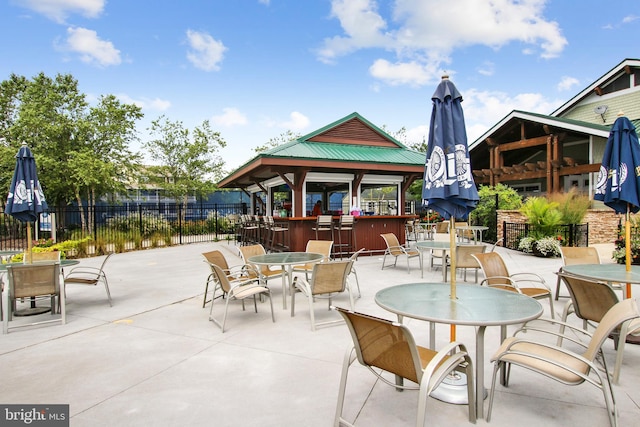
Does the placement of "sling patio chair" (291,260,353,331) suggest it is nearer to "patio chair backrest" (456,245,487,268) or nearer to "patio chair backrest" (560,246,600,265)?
"patio chair backrest" (456,245,487,268)

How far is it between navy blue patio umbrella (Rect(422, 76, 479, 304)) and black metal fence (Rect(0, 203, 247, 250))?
10577 mm

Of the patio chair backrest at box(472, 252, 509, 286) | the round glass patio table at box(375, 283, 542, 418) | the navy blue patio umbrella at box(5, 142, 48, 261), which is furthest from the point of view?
the navy blue patio umbrella at box(5, 142, 48, 261)

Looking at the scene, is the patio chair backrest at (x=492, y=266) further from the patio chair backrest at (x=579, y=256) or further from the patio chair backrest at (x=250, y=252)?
the patio chair backrest at (x=250, y=252)

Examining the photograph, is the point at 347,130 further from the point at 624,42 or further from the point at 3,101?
the point at 3,101

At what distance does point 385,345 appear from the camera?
2.07 metres

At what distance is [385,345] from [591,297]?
2300 millimetres

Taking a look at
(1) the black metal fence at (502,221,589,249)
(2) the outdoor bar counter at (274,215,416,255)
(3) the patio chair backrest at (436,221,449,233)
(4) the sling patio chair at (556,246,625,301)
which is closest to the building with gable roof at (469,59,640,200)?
(1) the black metal fence at (502,221,589,249)

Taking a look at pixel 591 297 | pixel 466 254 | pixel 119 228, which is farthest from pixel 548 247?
pixel 119 228

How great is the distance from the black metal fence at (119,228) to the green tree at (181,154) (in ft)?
7.37

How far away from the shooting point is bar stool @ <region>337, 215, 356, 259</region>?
9.90m

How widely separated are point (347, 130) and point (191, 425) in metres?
10.4

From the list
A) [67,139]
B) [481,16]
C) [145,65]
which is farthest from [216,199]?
[481,16]

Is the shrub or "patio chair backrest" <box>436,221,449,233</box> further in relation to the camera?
"patio chair backrest" <box>436,221,449,233</box>

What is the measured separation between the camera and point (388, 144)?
12359mm
